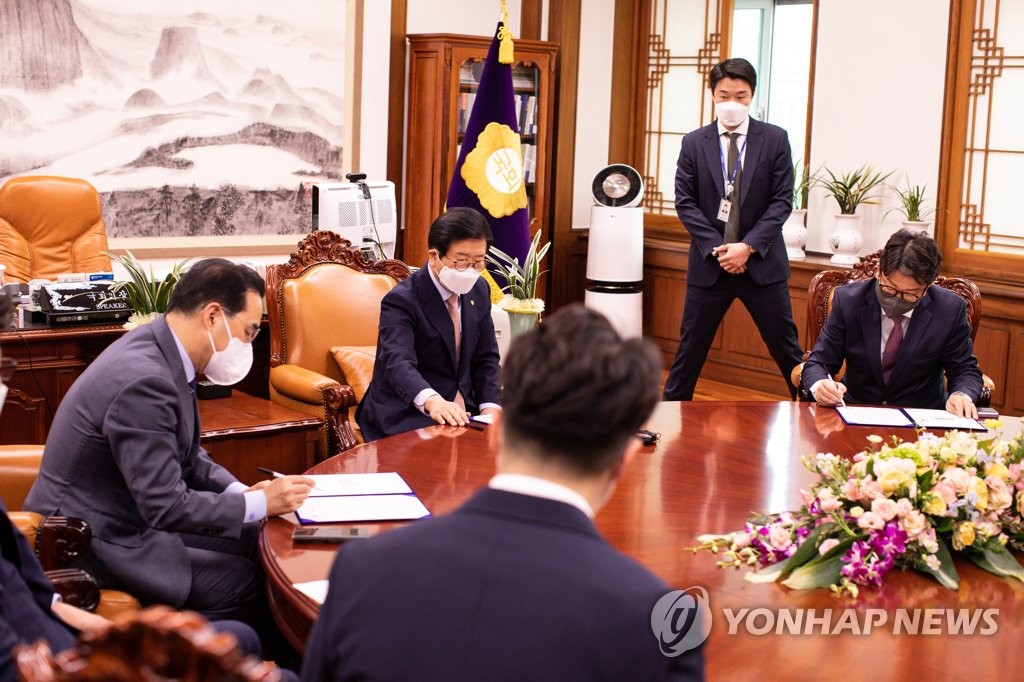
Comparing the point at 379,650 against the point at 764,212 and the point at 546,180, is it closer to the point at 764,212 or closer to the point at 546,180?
the point at 764,212

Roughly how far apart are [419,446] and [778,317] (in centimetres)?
273

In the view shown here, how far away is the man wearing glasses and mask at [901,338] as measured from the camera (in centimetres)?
358

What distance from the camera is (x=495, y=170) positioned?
20.4ft

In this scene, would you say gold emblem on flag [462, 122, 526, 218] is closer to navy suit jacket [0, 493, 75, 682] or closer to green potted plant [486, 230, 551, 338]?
green potted plant [486, 230, 551, 338]


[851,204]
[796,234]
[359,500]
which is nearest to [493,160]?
[796,234]

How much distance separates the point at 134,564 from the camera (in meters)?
2.43

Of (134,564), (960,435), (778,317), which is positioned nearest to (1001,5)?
(778,317)

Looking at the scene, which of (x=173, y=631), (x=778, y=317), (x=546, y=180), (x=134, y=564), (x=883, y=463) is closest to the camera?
(x=173, y=631)

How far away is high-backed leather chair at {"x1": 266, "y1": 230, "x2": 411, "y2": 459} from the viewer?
169 inches

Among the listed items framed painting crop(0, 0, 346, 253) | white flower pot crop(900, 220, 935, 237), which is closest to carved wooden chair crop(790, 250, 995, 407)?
white flower pot crop(900, 220, 935, 237)

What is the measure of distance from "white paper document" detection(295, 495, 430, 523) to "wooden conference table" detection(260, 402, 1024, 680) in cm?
4

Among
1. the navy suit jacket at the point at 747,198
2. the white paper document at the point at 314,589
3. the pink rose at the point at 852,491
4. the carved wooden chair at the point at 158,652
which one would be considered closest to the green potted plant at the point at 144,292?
the navy suit jacket at the point at 747,198

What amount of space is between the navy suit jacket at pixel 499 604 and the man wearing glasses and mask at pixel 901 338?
2.48 metres

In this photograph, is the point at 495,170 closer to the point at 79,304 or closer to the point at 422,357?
the point at 79,304
